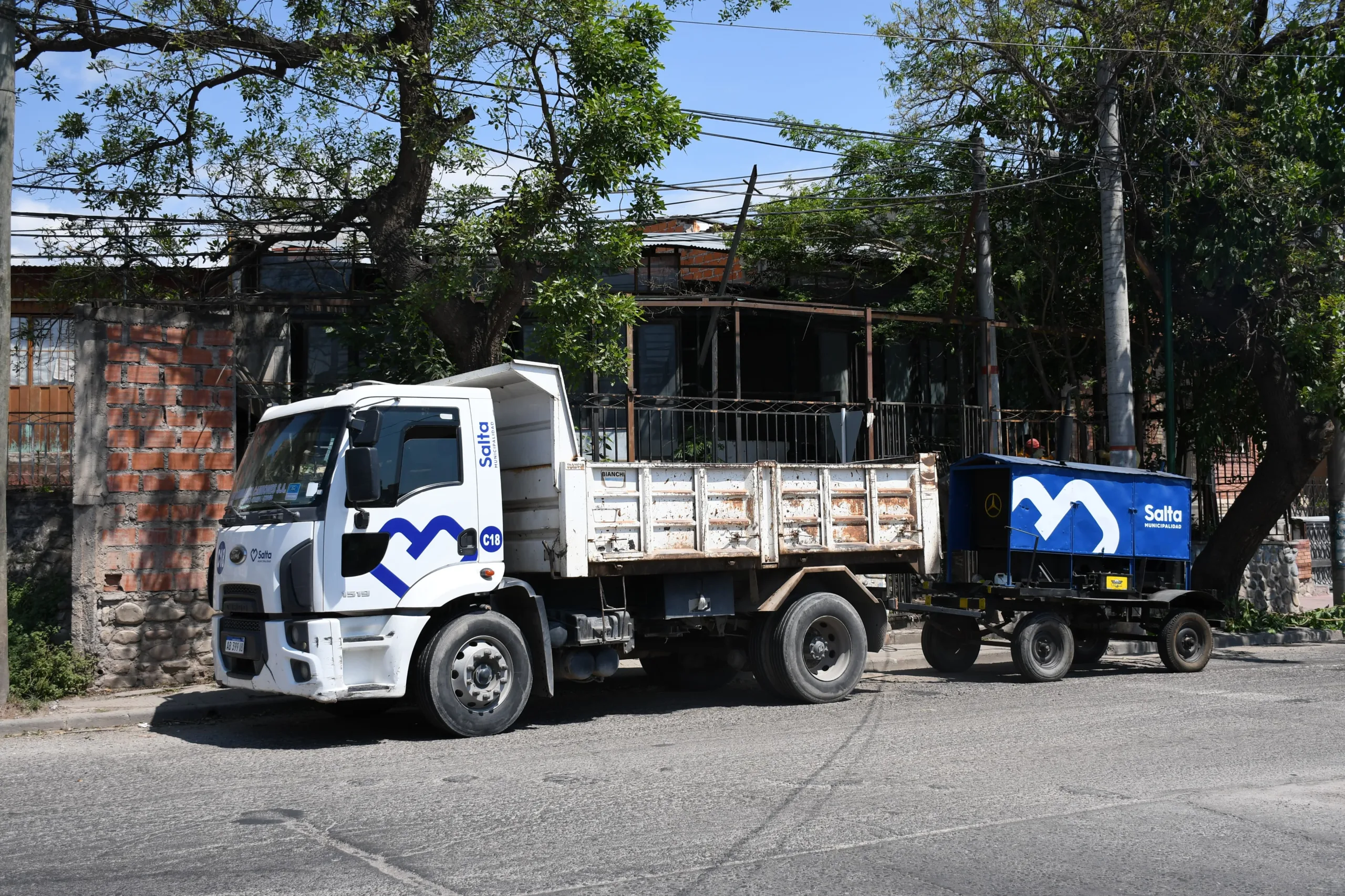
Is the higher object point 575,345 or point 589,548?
point 575,345

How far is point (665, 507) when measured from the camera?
1015 centimetres

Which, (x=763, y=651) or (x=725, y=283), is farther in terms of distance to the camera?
(x=725, y=283)

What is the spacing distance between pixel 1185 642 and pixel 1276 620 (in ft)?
17.7

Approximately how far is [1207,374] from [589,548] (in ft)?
41.0

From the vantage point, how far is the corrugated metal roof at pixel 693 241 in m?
20.8

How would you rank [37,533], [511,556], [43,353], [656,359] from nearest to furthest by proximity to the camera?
[511,556] < [37,533] < [43,353] < [656,359]

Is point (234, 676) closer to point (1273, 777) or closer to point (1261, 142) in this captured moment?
point (1273, 777)

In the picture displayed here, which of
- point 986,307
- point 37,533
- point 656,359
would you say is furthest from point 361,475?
point 656,359

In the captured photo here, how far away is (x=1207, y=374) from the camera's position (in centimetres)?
1830

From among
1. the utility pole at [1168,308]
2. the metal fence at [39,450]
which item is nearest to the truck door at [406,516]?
the metal fence at [39,450]

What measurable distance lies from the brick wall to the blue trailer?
23.2 ft

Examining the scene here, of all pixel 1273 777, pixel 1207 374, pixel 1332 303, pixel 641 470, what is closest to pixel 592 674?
pixel 641 470

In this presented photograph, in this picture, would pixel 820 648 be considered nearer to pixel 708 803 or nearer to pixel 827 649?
pixel 827 649

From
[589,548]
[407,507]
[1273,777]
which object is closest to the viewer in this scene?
[1273,777]
